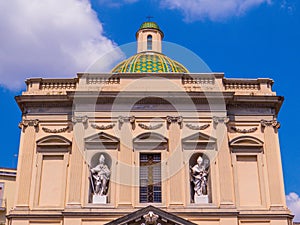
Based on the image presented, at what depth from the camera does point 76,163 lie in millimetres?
22109

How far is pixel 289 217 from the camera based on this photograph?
70.4 ft

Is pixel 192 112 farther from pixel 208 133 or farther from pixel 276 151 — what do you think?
pixel 276 151

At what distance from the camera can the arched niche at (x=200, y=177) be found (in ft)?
71.1

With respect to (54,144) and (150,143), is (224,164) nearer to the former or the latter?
(150,143)

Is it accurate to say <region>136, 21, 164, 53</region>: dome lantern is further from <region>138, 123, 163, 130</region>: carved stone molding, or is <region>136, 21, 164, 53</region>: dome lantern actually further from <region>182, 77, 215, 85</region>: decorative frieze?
<region>138, 123, 163, 130</region>: carved stone molding

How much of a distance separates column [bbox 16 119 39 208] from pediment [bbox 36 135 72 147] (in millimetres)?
373

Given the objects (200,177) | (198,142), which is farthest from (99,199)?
(198,142)

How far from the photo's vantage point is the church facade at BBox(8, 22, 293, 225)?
842 inches

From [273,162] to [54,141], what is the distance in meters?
10.0

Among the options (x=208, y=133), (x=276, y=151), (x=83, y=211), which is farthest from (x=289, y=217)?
(x=83, y=211)

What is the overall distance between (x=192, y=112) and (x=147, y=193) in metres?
4.33

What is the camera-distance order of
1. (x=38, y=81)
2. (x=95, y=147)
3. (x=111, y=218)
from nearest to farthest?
(x=111, y=218) → (x=95, y=147) → (x=38, y=81)

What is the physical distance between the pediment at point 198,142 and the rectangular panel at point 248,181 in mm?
1480

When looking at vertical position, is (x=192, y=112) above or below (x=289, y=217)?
above
